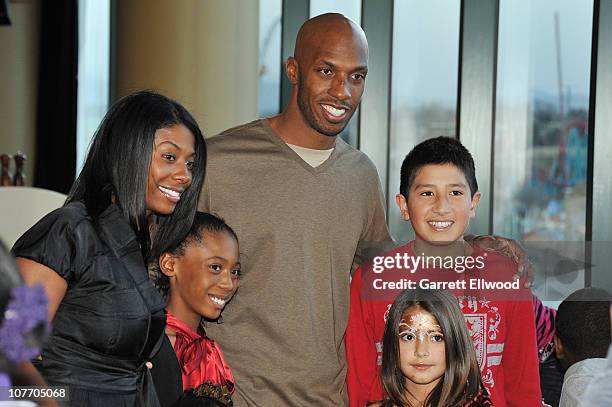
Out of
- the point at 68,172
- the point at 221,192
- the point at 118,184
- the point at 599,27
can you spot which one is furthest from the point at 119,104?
the point at 68,172

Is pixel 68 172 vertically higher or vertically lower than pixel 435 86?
lower

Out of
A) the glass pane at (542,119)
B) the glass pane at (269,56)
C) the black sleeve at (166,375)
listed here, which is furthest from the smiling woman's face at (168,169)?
the glass pane at (269,56)

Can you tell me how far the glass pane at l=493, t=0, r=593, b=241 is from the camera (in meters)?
4.55

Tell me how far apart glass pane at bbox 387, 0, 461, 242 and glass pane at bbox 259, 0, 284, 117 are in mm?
682

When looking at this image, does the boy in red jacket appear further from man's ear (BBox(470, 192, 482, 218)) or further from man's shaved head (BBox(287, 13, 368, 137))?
man's shaved head (BBox(287, 13, 368, 137))

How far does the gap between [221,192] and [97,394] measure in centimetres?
88

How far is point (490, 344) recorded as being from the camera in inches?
95.1

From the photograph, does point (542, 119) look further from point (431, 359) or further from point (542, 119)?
point (431, 359)

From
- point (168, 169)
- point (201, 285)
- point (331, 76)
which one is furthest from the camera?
point (331, 76)

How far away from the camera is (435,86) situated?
192 inches

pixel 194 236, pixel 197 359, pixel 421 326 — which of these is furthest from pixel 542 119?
pixel 197 359

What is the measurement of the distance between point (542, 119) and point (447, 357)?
311cm

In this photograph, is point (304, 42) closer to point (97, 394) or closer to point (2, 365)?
point (97, 394)

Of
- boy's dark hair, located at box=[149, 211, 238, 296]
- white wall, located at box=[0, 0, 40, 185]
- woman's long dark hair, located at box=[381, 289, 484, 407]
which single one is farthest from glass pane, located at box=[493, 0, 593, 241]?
white wall, located at box=[0, 0, 40, 185]
